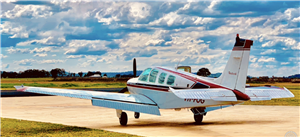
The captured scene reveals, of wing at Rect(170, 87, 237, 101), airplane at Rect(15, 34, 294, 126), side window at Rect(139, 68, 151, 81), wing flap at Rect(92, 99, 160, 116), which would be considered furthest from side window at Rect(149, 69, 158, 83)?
wing at Rect(170, 87, 237, 101)

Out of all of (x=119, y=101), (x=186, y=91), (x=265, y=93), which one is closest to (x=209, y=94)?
(x=186, y=91)

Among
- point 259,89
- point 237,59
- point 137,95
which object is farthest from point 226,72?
point 137,95

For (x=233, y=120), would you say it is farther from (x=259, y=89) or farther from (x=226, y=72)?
(x=226, y=72)

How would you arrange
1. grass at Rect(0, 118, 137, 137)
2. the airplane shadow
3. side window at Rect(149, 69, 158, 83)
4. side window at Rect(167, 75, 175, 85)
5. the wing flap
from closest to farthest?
grass at Rect(0, 118, 137, 137)
side window at Rect(167, 75, 175, 85)
the wing flap
side window at Rect(149, 69, 158, 83)
the airplane shadow

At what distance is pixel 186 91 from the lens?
1309cm

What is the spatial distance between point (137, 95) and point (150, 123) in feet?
5.59

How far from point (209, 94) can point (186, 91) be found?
91cm

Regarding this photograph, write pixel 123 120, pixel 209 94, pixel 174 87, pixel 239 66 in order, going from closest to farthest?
pixel 209 94, pixel 239 66, pixel 174 87, pixel 123 120

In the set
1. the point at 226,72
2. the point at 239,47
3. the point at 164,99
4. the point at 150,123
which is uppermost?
the point at 239,47

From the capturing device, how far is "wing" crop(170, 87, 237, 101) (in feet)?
42.3

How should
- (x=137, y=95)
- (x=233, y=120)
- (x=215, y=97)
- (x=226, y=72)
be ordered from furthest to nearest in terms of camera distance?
1. (x=233, y=120)
2. (x=137, y=95)
3. (x=226, y=72)
4. (x=215, y=97)

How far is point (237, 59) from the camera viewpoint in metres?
14.2

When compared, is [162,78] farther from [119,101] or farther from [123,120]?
[123,120]

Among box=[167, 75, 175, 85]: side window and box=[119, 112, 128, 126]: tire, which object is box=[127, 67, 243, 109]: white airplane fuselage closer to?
box=[167, 75, 175, 85]: side window
